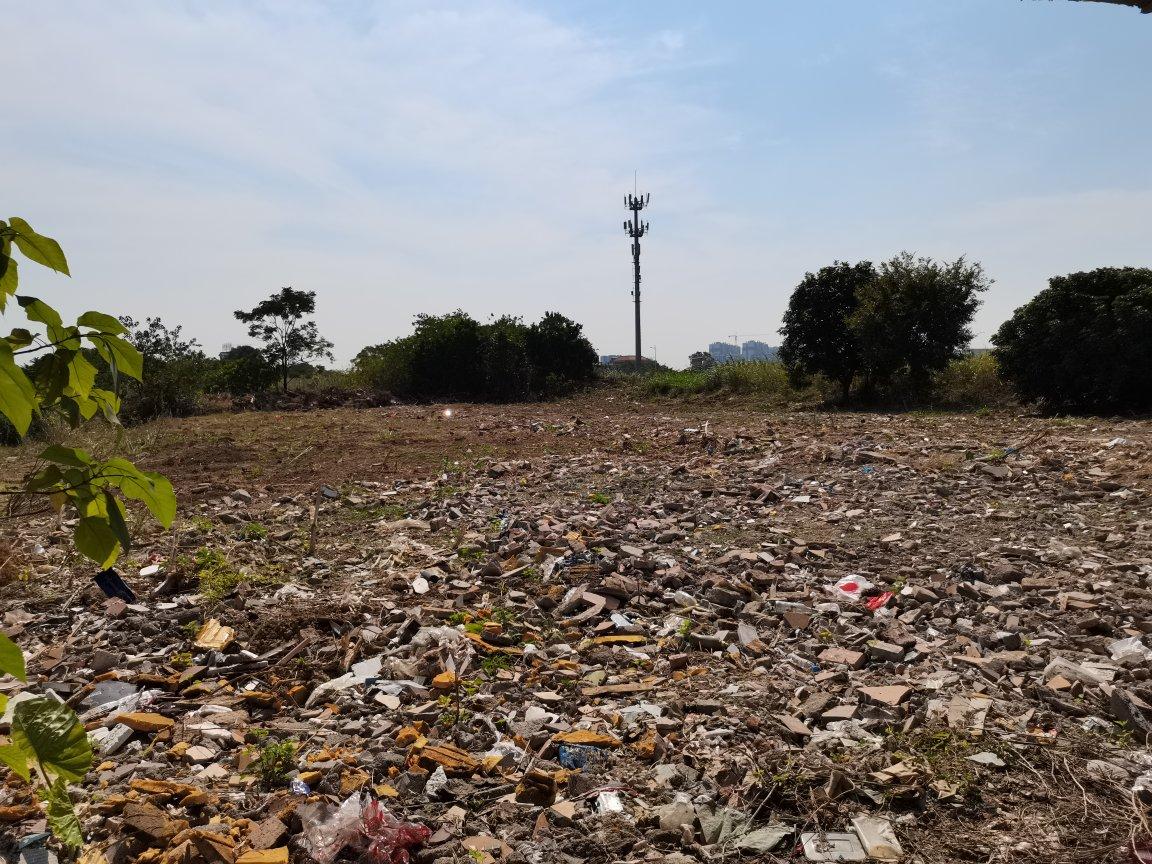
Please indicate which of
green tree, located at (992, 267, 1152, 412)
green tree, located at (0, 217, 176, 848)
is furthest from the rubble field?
green tree, located at (992, 267, 1152, 412)

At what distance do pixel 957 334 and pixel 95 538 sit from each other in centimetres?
1701

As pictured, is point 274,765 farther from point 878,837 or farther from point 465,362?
point 465,362

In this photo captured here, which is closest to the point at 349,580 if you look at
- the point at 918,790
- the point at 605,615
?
the point at 605,615

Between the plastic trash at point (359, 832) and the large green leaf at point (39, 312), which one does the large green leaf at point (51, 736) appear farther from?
the plastic trash at point (359, 832)

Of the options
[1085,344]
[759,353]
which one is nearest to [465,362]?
[1085,344]

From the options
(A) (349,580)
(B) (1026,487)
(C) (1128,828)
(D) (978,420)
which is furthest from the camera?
(D) (978,420)

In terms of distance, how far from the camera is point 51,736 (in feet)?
2.93

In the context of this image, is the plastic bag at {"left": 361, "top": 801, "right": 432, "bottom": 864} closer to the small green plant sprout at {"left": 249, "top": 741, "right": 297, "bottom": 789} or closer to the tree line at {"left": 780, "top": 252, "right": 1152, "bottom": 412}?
the small green plant sprout at {"left": 249, "top": 741, "right": 297, "bottom": 789}

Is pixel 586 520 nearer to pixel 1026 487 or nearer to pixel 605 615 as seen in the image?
pixel 605 615

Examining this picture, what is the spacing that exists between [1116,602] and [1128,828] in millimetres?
2222

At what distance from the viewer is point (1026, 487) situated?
6539mm

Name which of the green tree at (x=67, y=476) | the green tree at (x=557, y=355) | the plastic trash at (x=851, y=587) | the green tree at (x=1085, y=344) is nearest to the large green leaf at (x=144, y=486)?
the green tree at (x=67, y=476)

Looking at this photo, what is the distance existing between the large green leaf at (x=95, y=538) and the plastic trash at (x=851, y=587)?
415cm

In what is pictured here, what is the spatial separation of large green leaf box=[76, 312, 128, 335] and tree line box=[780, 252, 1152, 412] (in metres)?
14.5
